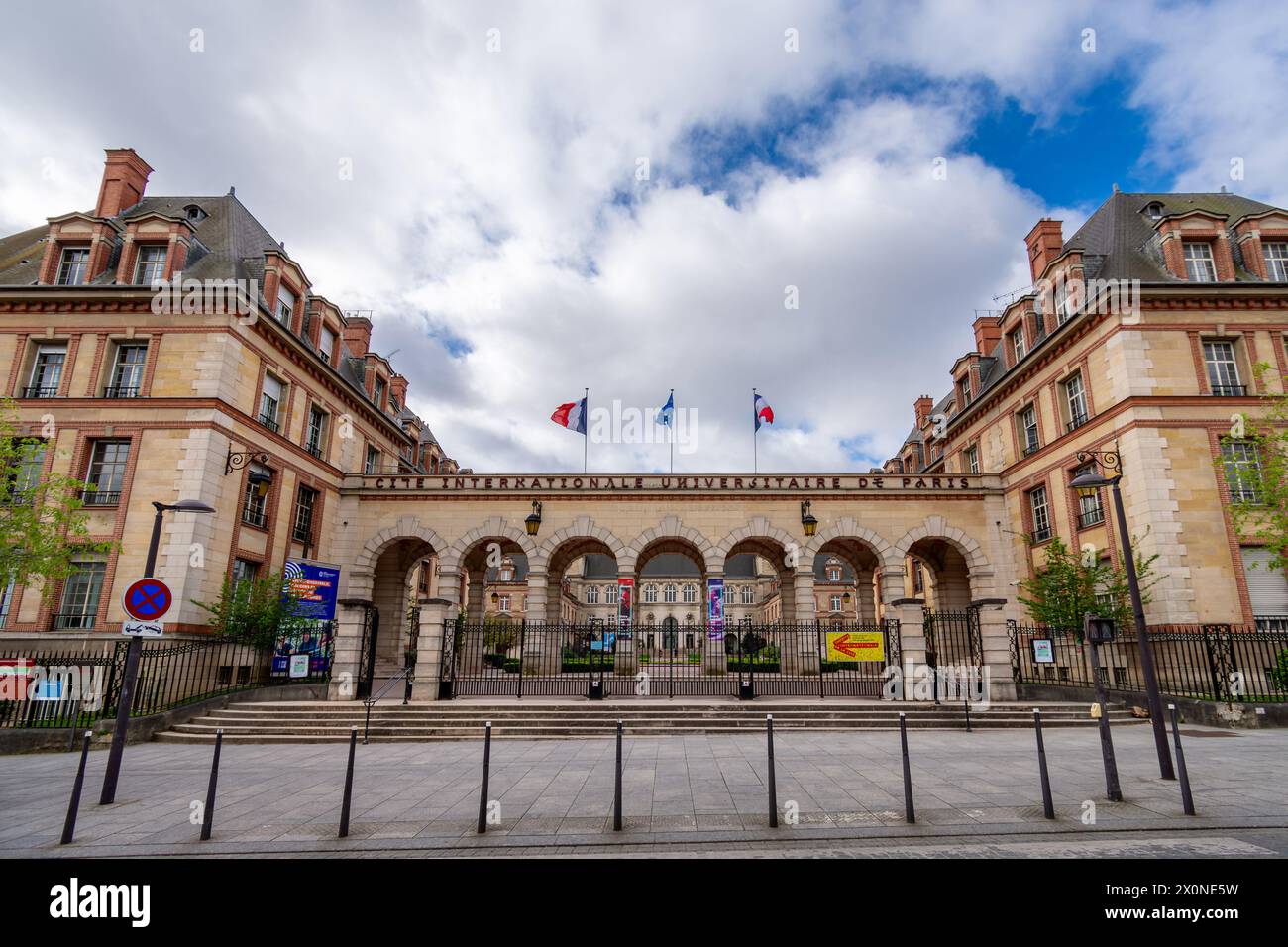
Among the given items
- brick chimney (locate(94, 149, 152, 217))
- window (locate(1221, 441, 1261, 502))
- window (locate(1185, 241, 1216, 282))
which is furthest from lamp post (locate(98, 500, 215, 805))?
window (locate(1185, 241, 1216, 282))

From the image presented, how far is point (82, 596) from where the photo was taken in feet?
63.1

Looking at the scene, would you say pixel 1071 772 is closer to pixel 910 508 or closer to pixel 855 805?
pixel 855 805

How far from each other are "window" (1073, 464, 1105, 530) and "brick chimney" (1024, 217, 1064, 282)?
31.8 feet

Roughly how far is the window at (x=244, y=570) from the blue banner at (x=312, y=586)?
95cm

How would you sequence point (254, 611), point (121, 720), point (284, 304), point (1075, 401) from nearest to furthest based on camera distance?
point (121, 720)
point (254, 611)
point (1075, 401)
point (284, 304)

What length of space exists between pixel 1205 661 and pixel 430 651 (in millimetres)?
21694

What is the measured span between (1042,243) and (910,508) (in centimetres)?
1286

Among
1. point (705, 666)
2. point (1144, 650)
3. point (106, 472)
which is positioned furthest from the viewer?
point (705, 666)

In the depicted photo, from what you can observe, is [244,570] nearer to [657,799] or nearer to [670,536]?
[670,536]

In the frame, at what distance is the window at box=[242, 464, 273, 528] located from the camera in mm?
22141

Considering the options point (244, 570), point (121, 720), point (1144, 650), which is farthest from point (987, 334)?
point (121, 720)

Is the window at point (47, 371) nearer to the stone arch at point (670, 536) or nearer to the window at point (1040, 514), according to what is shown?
the stone arch at point (670, 536)

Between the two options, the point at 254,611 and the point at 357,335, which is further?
the point at 357,335
